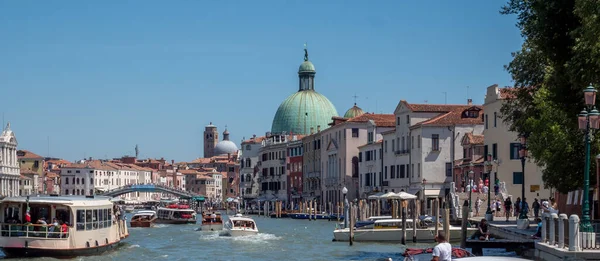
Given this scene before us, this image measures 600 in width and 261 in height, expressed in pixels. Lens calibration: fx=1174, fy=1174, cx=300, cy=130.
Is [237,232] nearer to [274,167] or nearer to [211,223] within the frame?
[211,223]

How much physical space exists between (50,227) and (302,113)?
89.2 meters

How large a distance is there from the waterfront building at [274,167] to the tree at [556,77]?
66.7 metres

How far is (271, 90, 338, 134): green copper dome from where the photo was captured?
119375 millimetres

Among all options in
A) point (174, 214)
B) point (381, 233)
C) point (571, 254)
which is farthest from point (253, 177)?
point (571, 254)

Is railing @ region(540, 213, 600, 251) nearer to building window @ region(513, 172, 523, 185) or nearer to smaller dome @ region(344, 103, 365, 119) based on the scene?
building window @ region(513, 172, 523, 185)

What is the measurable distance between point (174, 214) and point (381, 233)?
29.5 metres

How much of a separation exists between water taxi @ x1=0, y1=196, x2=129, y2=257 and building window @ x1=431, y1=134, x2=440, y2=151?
3157cm

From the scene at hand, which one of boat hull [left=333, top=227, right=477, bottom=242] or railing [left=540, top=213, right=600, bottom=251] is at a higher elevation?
railing [left=540, top=213, right=600, bottom=251]

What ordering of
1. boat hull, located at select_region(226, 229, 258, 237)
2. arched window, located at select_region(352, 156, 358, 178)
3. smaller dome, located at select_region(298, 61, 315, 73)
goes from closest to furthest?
boat hull, located at select_region(226, 229, 258, 237)
arched window, located at select_region(352, 156, 358, 178)
smaller dome, located at select_region(298, 61, 315, 73)

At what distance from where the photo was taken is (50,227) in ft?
103

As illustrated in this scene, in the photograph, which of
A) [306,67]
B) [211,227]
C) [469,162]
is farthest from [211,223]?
[306,67]

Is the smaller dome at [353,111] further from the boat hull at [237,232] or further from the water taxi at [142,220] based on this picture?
the boat hull at [237,232]

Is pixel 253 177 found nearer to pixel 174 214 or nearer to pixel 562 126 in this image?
pixel 174 214

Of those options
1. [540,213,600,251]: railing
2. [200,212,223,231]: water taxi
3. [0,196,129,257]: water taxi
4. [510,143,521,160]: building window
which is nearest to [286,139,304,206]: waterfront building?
[200,212,223,231]: water taxi
